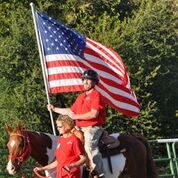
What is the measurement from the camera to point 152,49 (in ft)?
76.0

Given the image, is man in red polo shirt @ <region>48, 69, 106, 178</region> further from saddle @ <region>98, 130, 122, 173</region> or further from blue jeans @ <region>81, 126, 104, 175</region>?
saddle @ <region>98, 130, 122, 173</region>

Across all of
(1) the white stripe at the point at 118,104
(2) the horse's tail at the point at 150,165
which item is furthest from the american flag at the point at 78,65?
(2) the horse's tail at the point at 150,165

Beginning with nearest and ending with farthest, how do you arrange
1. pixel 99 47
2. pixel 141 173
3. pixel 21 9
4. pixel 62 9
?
pixel 141 173 → pixel 99 47 → pixel 21 9 → pixel 62 9

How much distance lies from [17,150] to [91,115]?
1198mm

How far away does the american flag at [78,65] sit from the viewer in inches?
461

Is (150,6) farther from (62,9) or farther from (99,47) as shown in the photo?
(99,47)

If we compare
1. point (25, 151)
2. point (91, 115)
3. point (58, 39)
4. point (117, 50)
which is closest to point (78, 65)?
point (58, 39)

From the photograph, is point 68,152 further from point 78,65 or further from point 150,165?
point 78,65

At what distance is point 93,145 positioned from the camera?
9.76m

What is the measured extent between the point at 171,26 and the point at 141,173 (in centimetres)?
1379

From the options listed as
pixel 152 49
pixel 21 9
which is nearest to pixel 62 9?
pixel 21 9

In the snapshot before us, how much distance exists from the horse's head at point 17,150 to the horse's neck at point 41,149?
231mm

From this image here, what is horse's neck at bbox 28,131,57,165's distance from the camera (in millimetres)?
9523

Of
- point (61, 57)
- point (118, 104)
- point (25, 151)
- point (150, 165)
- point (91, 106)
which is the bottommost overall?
point (150, 165)
